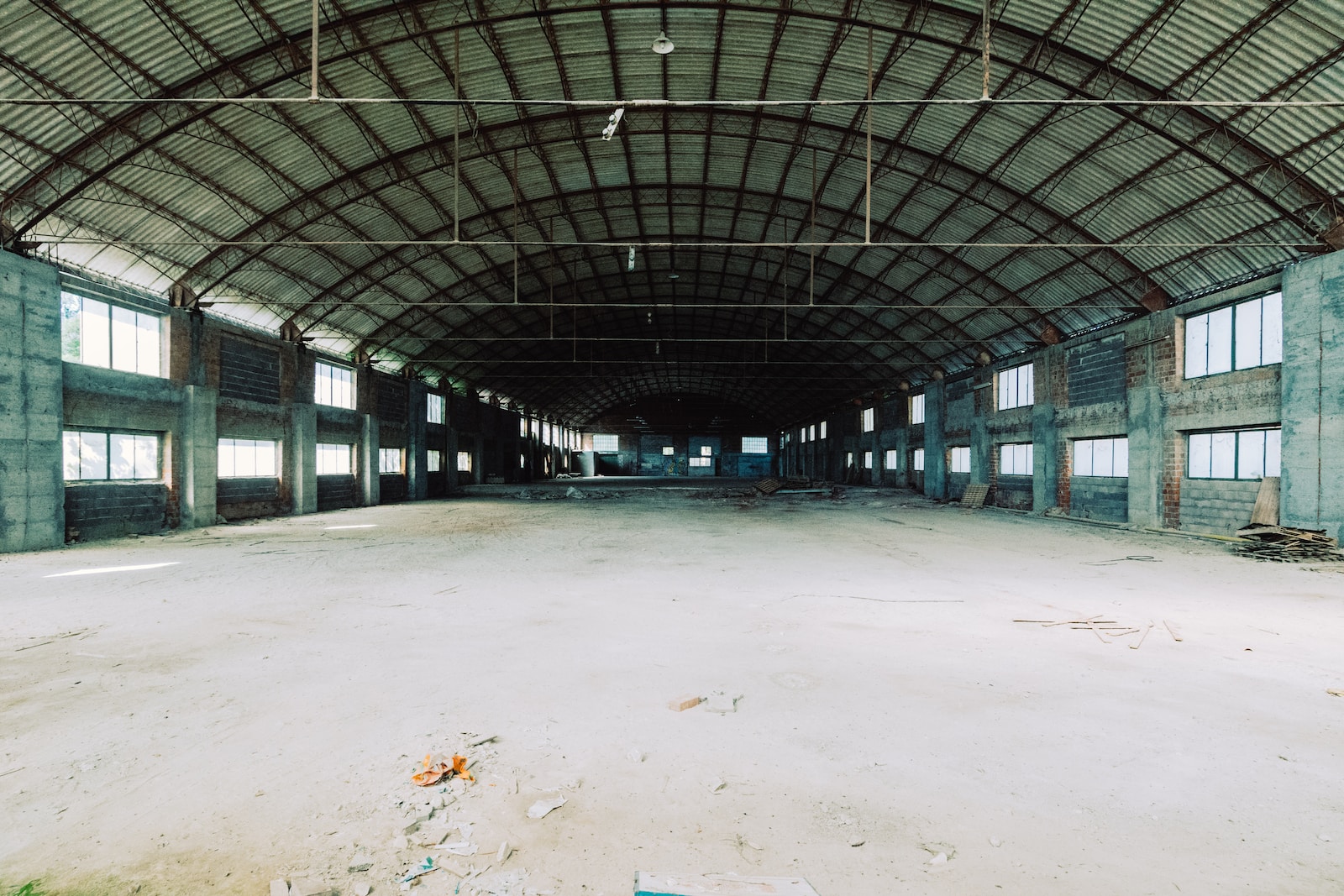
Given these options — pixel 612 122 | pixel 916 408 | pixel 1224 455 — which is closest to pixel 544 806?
pixel 612 122

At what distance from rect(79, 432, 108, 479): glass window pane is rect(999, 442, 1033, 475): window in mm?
31998

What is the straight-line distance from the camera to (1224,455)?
1725cm

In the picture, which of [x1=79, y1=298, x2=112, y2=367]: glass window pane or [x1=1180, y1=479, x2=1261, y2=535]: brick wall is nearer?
[x1=1180, y1=479, x2=1261, y2=535]: brick wall

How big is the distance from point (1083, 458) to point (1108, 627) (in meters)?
17.7

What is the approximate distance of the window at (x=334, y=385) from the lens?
2683 cm

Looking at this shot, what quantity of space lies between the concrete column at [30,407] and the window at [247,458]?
590 centimetres

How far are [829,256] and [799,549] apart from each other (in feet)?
58.1

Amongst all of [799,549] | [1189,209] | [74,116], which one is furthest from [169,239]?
[1189,209]

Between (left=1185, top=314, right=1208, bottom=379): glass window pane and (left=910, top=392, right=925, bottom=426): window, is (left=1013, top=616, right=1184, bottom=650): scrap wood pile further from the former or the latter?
(left=910, top=392, right=925, bottom=426): window

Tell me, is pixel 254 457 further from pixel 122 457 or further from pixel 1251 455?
pixel 1251 455

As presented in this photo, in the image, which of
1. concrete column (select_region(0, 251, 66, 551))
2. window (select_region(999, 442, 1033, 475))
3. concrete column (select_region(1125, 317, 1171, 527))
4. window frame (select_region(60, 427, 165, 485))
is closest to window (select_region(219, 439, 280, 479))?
window frame (select_region(60, 427, 165, 485))

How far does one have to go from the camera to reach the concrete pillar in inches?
551

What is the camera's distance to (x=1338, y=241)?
1407 centimetres

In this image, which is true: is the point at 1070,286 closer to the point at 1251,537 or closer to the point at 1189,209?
the point at 1189,209
